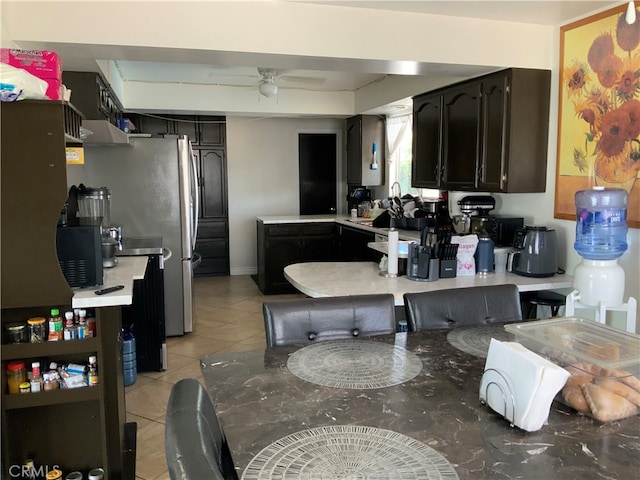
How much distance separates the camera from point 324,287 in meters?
2.64

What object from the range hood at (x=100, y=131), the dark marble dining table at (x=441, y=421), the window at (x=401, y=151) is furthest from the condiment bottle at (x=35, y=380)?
the window at (x=401, y=151)

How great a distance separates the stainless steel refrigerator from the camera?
162 inches

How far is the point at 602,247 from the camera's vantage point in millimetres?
2771

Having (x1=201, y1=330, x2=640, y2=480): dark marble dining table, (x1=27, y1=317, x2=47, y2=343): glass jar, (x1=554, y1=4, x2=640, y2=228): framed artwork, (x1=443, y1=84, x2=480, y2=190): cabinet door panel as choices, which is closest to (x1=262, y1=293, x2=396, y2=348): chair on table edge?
(x1=201, y1=330, x2=640, y2=480): dark marble dining table

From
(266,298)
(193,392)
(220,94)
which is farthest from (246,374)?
(220,94)

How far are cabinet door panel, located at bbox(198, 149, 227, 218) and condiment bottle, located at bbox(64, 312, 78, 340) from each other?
15.2 feet

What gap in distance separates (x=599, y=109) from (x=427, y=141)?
151 cm

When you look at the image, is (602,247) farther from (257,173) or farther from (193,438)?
(257,173)

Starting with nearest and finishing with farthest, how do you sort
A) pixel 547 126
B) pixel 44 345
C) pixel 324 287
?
pixel 44 345 → pixel 324 287 → pixel 547 126

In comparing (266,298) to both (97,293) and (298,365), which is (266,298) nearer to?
(97,293)

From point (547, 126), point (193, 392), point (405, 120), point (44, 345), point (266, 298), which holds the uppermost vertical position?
point (405, 120)

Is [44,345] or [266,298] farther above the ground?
[44,345]

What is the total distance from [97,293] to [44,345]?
295 millimetres

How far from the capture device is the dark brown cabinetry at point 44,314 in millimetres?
2004
